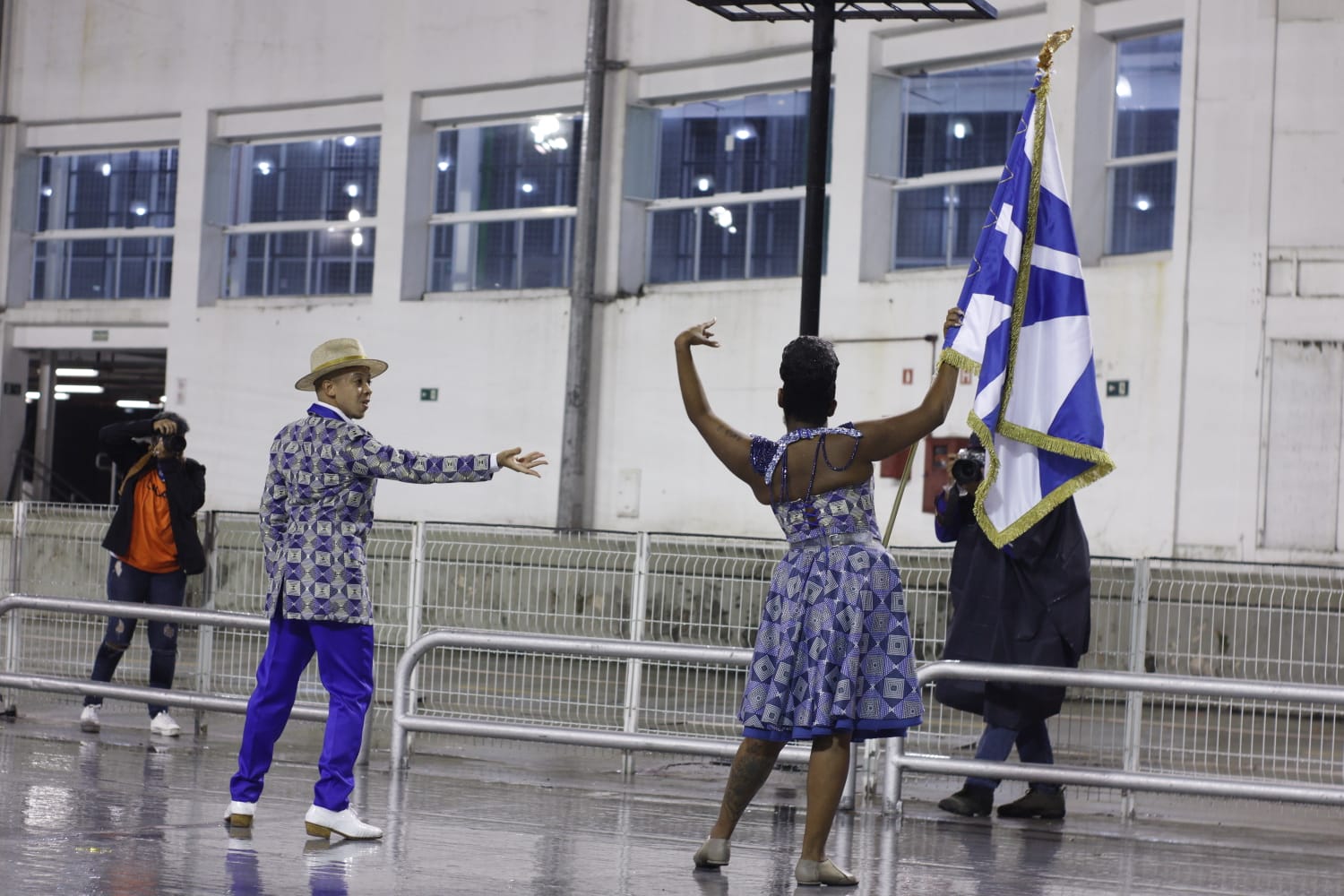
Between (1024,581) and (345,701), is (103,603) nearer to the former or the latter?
(345,701)

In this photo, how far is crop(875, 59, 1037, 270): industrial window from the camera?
16578 millimetres

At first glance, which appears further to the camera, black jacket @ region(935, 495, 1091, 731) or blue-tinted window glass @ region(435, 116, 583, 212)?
blue-tinted window glass @ region(435, 116, 583, 212)

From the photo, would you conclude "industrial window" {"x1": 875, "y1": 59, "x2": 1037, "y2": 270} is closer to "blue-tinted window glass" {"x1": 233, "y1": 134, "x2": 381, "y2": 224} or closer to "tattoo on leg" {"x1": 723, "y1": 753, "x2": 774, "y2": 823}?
"blue-tinted window glass" {"x1": 233, "y1": 134, "x2": 381, "y2": 224}

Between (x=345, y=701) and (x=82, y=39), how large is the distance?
58.1ft

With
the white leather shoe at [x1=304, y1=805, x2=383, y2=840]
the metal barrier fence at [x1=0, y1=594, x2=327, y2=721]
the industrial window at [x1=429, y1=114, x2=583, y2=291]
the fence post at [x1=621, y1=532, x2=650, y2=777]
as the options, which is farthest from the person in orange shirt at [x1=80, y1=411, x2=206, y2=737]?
the industrial window at [x1=429, y1=114, x2=583, y2=291]

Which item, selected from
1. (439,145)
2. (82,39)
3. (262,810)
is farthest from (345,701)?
(82,39)

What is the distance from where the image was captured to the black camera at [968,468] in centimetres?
788

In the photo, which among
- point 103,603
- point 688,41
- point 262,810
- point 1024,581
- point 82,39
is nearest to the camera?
point 262,810

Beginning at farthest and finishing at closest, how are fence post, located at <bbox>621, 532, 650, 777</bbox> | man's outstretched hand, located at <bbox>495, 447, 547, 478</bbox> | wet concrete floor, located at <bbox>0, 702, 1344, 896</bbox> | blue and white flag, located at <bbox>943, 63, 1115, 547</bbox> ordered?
fence post, located at <bbox>621, 532, 650, 777</bbox>, blue and white flag, located at <bbox>943, 63, 1115, 547</bbox>, man's outstretched hand, located at <bbox>495, 447, 547, 478</bbox>, wet concrete floor, located at <bbox>0, 702, 1344, 896</bbox>

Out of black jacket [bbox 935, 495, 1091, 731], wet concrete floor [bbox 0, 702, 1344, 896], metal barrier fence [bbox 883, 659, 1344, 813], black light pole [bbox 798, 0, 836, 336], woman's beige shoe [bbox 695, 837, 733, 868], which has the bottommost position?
wet concrete floor [bbox 0, 702, 1344, 896]

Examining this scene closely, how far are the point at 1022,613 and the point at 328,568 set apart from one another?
3151 mm

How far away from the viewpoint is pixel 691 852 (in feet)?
21.8

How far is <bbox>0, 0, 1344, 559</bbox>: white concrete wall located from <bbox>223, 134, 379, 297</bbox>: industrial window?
1.25ft

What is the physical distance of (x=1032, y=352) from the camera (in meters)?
7.64
